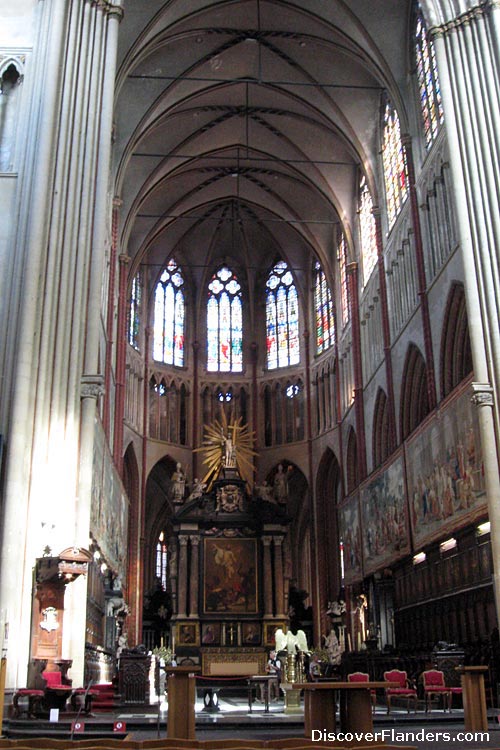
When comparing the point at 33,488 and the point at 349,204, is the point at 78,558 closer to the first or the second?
the point at 33,488

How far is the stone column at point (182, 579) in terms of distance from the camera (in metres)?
33.5

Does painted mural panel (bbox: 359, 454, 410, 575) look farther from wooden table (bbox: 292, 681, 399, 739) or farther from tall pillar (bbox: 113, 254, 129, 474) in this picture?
wooden table (bbox: 292, 681, 399, 739)

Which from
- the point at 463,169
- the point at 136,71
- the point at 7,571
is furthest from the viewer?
the point at 136,71

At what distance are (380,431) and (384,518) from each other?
14.9ft

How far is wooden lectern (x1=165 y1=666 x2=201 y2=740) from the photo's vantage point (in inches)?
376

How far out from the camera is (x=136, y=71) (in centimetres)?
2766

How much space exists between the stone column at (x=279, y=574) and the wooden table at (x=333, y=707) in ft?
78.5

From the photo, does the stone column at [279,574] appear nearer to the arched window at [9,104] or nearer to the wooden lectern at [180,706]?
the arched window at [9,104]

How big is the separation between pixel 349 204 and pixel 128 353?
455 inches

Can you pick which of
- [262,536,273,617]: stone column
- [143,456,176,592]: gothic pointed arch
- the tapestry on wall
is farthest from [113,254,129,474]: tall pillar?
[143,456,176,592]: gothic pointed arch

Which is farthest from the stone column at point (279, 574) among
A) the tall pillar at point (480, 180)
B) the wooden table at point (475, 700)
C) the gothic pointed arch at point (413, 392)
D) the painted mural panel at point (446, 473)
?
the wooden table at point (475, 700)

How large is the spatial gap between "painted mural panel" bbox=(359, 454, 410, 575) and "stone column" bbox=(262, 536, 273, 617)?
640 cm

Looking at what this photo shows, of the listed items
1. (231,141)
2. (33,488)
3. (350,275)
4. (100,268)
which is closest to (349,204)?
(350,275)

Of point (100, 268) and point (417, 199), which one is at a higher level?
point (417, 199)
